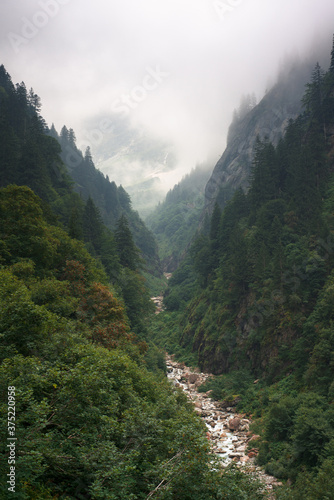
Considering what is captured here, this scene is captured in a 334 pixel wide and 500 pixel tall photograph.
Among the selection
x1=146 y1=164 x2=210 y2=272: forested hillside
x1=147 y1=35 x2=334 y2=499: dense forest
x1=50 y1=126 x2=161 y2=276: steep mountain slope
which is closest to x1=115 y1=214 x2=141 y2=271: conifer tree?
x1=147 y1=35 x2=334 y2=499: dense forest

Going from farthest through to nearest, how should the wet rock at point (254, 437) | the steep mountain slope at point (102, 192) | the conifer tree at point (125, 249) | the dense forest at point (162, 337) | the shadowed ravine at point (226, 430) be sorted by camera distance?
1. the steep mountain slope at point (102, 192)
2. the conifer tree at point (125, 249)
3. the wet rock at point (254, 437)
4. the shadowed ravine at point (226, 430)
5. the dense forest at point (162, 337)

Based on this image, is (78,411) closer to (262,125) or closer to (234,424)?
(234,424)

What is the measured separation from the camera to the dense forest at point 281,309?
19500 millimetres

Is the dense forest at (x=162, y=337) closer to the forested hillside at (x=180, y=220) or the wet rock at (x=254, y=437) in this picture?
the wet rock at (x=254, y=437)

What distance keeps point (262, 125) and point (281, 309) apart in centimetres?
8234

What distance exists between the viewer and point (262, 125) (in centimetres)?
9600

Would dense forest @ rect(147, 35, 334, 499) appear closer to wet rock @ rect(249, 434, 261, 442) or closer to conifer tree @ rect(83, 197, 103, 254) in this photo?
wet rock @ rect(249, 434, 261, 442)

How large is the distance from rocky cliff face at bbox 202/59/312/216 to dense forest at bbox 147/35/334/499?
36846 mm

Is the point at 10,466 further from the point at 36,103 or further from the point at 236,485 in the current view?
the point at 36,103

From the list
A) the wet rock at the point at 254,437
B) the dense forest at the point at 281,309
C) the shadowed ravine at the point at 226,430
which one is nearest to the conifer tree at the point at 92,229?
the dense forest at the point at 281,309

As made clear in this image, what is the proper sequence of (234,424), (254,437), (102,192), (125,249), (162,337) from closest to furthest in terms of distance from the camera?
1. (254,437)
2. (234,424)
3. (125,249)
4. (162,337)
5. (102,192)

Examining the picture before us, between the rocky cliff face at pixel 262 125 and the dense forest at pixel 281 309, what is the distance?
36846mm

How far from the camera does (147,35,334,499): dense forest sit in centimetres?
1950

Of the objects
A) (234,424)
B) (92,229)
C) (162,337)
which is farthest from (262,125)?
(234,424)
